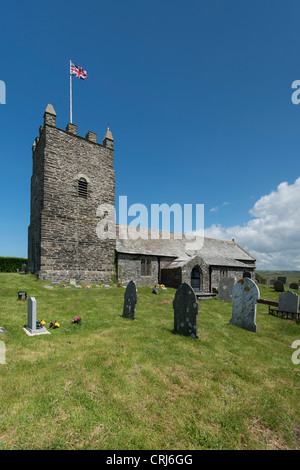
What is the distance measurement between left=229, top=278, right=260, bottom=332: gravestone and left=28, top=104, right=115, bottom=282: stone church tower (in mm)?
12956

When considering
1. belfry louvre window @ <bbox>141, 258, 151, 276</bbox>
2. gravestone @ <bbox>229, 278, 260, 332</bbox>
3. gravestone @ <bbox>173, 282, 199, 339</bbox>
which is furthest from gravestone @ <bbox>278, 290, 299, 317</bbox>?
belfry louvre window @ <bbox>141, 258, 151, 276</bbox>

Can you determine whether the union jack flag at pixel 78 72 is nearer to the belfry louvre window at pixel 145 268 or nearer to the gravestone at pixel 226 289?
the belfry louvre window at pixel 145 268

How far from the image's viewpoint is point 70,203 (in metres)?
17.8

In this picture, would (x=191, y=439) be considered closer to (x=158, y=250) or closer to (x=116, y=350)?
(x=116, y=350)

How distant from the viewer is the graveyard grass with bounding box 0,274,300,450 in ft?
9.92

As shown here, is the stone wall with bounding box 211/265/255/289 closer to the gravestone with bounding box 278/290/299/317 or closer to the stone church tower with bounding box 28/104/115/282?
the gravestone with bounding box 278/290/299/317

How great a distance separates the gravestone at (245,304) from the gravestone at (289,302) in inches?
187

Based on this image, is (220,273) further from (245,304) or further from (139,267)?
(245,304)

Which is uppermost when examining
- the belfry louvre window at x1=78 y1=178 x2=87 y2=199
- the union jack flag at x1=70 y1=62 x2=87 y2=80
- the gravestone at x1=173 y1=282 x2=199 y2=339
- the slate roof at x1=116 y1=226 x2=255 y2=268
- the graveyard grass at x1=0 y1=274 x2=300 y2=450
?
the union jack flag at x1=70 y1=62 x2=87 y2=80

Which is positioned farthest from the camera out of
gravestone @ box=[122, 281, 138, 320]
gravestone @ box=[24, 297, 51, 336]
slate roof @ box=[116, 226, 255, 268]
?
slate roof @ box=[116, 226, 255, 268]

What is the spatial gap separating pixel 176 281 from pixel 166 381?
15.9m

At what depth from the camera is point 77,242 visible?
58.9ft

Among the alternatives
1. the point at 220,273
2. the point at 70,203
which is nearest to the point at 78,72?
the point at 70,203
